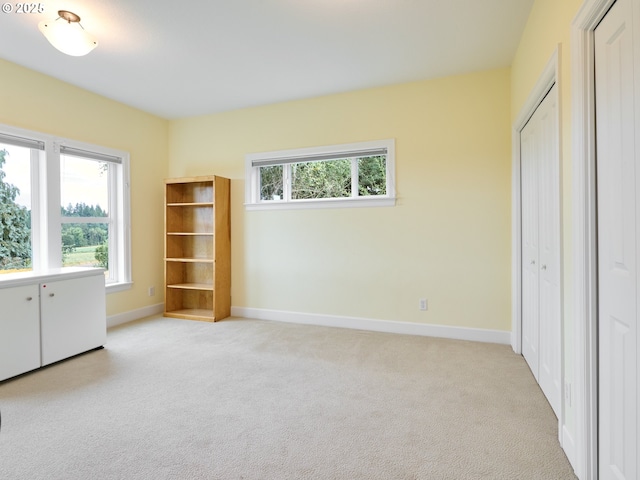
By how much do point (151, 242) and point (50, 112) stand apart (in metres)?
1.81

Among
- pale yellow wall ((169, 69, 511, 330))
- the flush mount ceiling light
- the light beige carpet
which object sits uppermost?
the flush mount ceiling light

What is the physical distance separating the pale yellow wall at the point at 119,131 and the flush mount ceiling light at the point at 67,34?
1.13m

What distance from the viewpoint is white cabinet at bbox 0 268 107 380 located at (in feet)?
8.27

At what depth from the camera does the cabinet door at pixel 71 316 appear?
9.08ft

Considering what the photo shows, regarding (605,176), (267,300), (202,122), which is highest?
(202,122)

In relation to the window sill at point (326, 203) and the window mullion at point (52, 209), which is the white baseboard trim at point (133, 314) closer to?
the window mullion at point (52, 209)

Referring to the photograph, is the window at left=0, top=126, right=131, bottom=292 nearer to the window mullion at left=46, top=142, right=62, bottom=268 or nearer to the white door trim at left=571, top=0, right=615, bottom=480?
the window mullion at left=46, top=142, right=62, bottom=268

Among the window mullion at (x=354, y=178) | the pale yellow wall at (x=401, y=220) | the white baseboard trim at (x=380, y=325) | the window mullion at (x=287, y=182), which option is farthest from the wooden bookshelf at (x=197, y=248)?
the window mullion at (x=354, y=178)

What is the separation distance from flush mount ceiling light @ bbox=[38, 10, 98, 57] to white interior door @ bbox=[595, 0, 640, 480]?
9.89 feet

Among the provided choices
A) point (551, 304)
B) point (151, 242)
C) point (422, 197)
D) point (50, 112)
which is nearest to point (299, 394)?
point (551, 304)

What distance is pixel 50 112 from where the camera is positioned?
3.37 metres

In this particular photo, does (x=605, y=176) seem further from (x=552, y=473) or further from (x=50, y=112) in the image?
(x=50, y=112)

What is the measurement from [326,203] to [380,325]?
1503 millimetres

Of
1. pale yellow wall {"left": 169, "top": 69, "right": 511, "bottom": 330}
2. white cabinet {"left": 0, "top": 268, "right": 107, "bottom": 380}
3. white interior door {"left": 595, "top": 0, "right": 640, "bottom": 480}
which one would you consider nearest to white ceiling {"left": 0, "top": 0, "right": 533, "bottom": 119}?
pale yellow wall {"left": 169, "top": 69, "right": 511, "bottom": 330}
